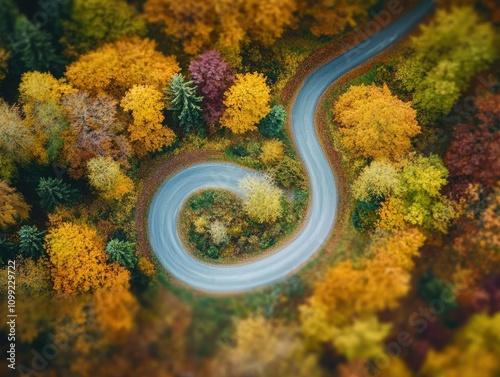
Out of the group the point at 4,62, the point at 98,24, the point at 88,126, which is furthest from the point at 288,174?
the point at 4,62

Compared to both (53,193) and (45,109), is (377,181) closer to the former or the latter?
(53,193)

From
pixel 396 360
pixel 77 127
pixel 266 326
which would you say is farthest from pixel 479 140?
pixel 77 127

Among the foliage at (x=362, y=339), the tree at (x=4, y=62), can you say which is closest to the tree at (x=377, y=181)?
the foliage at (x=362, y=339)

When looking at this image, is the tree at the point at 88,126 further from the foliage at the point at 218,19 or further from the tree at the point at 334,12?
the tree at the point at 334,12

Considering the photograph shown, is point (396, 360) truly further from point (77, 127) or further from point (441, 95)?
point (77, 127)

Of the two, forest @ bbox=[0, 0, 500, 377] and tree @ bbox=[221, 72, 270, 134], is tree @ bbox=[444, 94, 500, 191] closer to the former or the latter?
forest @ bbox=[0, 0, 500, 377]

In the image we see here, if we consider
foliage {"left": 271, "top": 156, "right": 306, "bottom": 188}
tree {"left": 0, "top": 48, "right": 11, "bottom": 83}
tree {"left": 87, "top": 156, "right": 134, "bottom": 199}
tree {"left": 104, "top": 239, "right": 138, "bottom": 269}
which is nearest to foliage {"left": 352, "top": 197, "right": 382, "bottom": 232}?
foliage {"left": 271, "top": 156, "right": 306, "bottom": 188}

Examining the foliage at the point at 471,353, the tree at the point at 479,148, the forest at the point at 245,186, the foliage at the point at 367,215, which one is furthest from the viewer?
the foliage at the point at 367,215
